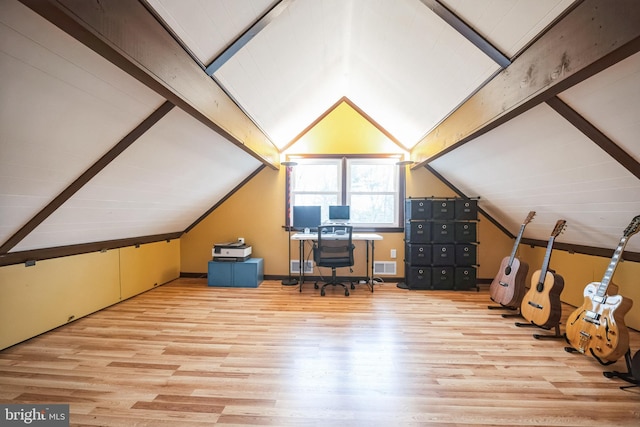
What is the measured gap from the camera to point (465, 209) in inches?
167

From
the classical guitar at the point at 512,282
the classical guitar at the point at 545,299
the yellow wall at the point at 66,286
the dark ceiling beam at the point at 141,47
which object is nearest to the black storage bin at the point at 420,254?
the classical guitar at the point at 512,282

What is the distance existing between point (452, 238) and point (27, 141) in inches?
188

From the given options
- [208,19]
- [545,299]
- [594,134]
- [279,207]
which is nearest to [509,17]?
[594,134]

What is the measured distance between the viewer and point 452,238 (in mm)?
4227

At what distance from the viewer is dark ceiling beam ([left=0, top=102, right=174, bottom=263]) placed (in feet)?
6.50

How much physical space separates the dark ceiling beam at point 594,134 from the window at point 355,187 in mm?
2952

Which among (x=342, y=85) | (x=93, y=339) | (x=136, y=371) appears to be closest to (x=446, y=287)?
(x=342, y=85)

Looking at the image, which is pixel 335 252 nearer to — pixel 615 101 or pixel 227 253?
pixel 227 253

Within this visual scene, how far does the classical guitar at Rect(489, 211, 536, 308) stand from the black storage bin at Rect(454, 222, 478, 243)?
76 centimetres

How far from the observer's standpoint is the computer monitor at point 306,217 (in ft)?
14.8

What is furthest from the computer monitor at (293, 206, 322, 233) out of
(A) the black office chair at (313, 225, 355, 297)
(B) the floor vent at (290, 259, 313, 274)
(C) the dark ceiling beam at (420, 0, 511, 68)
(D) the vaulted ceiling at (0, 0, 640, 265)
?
(C) the dark ceiling beam at (420, 0, 511, 68)

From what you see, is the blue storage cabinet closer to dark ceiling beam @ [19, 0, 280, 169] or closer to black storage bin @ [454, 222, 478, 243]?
dark ceiling beam @ [19, 0, 280, 169]

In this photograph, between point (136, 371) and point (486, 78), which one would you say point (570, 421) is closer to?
point (486, 78)

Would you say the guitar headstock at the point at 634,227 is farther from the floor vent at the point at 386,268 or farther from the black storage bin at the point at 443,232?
the floor vent at the point at 386,268
